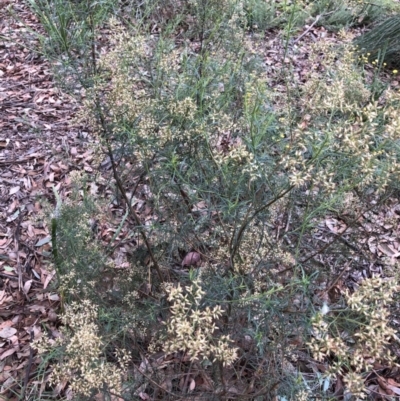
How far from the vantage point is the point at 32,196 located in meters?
3.56

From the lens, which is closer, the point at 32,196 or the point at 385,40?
the point at 32,196

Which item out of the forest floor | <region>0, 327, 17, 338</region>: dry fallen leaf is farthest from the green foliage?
<region>0, 327, 17, 338</region>: dry fallen leaf

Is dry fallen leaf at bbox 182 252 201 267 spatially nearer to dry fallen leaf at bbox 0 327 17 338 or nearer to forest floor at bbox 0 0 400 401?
forest floor at bbox 0 0 400 401

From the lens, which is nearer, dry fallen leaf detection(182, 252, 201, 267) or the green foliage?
dry fallen leaf detection(182, 252, 201, 267)

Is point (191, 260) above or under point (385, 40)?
under

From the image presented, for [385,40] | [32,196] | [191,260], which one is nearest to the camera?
[191,260]

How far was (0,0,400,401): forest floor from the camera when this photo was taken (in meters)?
2.80

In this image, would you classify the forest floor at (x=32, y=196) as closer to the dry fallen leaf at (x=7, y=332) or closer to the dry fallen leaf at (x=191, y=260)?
the dry fallen leaf at (x=7, y=332)

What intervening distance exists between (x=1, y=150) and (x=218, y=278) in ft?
8.82

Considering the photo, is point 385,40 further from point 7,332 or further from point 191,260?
point 7,332

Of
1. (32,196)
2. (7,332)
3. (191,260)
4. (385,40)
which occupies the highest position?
(385,40)

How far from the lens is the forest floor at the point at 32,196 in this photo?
2.80 metres

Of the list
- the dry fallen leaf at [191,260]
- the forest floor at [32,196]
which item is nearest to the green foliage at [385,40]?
the forest floor at [32,196]

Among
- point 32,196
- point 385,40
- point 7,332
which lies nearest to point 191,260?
point 7,332
